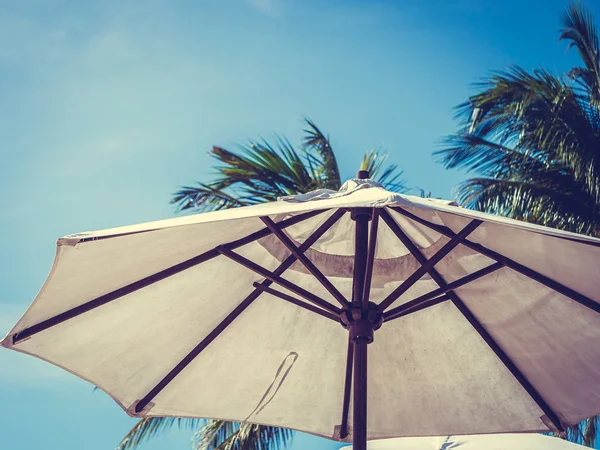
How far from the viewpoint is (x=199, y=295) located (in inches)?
142

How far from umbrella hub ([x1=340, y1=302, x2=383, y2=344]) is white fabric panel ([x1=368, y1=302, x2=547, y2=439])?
80 centimetres

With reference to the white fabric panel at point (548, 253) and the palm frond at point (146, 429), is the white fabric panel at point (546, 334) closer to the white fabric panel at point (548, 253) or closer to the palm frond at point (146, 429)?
the white fabric panel at point (548, 253)

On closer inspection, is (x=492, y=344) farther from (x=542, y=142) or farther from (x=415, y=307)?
(x=542, y=142)

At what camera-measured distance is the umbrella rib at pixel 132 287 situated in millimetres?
2910

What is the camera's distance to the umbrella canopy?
5.75m

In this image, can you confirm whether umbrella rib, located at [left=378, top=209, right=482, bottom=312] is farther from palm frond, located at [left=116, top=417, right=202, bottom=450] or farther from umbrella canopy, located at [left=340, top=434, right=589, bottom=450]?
palm frond, located at [left=116, top=417, right=202, bottom=450]

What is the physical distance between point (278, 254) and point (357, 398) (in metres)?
1.08

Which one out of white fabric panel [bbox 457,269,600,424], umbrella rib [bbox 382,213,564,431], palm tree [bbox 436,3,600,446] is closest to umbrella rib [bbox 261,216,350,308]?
umbrella rib [bbox 382,213,564,431]

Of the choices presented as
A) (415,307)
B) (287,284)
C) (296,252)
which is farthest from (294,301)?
(415,307)

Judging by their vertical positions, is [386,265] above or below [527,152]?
below

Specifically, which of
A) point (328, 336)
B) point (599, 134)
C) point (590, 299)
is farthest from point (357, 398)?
point (599, 134)

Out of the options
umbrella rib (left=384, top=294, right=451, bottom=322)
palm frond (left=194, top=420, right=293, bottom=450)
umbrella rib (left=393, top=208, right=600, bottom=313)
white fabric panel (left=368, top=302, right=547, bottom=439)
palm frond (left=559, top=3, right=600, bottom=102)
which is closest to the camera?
umbrella rib (left=393, top=208, right=600, bottom=313)

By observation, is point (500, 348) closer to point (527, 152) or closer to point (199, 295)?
point (199, 295)

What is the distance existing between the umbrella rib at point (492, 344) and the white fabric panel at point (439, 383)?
53 mm
